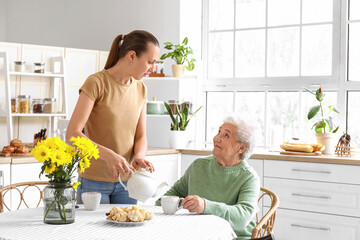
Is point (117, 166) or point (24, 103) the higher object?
point (24, 103)

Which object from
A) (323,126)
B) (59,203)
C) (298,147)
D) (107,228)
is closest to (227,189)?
(107,228)

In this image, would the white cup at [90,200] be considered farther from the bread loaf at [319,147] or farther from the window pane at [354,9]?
the window pane at [354,9]

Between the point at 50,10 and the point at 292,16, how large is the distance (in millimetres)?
2651

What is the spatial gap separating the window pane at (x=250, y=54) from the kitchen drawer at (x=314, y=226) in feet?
4.55

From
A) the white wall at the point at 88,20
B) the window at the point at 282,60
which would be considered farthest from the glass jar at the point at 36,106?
the window at the point at 282,60

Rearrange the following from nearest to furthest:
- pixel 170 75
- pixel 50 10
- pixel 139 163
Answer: pixel 139 163, pixel 170 75, pixel 50 10

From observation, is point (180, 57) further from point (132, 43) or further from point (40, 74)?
point (132, 43)

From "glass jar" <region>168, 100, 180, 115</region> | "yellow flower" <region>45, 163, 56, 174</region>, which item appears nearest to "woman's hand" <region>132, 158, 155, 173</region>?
"yellow flower" <region>45, 163, 56, 174</region>

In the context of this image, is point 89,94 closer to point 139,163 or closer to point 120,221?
point 139,163

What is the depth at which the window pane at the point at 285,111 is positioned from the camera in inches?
178

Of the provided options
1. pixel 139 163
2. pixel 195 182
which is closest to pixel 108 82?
pixel 139 163

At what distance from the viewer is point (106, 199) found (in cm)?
239

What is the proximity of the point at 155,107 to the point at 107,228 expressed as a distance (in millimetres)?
2770

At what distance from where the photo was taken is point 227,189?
7.77 ft
